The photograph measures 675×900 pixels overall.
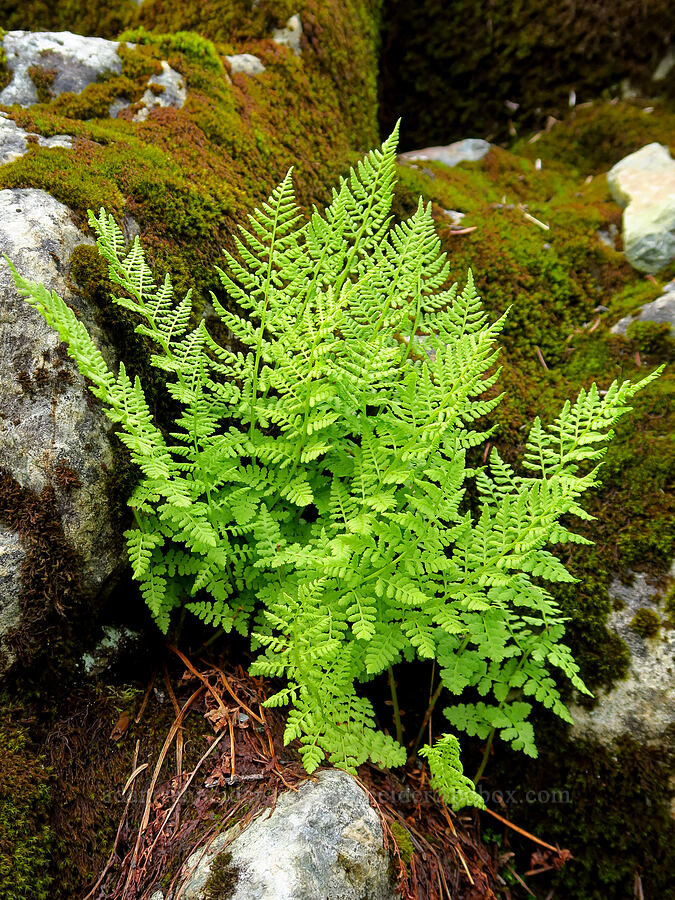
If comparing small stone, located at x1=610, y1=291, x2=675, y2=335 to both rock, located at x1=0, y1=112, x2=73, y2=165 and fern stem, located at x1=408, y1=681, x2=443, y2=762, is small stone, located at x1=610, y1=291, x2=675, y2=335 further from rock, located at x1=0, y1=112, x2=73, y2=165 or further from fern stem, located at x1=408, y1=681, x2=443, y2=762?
rock, located at x1=0, y1=112, x2=73, y2=165

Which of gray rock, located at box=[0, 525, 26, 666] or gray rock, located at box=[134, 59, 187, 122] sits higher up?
gray rock, located at box=[134, 59, 187, 122]

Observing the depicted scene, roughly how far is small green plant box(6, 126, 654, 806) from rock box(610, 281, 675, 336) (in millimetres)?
1720

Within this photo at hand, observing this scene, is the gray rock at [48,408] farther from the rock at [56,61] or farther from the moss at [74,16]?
the moss at [74,16]

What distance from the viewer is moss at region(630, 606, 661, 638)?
121 inches

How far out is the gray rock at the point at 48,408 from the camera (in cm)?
254

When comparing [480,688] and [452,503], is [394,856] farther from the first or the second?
[452,503]

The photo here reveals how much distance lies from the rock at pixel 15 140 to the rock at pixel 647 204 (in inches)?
145

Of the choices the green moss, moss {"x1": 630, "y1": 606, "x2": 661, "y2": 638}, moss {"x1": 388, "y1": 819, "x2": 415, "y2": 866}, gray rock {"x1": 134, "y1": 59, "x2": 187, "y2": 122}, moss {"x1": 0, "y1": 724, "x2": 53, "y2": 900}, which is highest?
the green moss

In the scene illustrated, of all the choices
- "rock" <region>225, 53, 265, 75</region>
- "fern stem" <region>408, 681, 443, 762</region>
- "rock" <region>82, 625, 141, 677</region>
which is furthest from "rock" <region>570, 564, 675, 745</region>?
"rock" <region>225, 53, 265, 75</region>

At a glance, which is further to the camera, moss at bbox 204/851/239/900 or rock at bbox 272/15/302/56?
rock at bbox 272/15/302/56


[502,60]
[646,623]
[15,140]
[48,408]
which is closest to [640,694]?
[646,623]

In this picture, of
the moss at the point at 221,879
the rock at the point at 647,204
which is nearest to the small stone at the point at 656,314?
the rock at the point at 647,204

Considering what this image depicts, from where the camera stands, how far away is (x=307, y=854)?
2.22m

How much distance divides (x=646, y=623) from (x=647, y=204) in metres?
3.05
